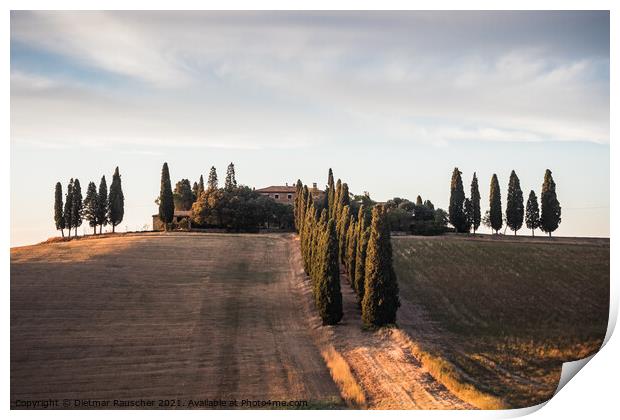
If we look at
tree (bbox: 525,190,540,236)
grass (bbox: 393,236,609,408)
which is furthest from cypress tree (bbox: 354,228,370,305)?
tree (bbox: 525,190,540,236)

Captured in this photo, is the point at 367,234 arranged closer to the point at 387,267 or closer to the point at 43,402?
the point at 387,267

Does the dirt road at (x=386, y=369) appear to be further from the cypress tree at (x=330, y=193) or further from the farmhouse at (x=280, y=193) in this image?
the farmhouse at (x=280, y=193)

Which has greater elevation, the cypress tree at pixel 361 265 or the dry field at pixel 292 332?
the cypress tree at pixel 361 265

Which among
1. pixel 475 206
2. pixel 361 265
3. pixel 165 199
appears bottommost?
pixel 361 265

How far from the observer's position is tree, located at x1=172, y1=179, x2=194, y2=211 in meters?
67.3

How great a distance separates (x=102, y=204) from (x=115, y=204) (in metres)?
1.34

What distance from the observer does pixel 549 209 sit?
27.5 metres

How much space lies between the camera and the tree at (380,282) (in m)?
20.9

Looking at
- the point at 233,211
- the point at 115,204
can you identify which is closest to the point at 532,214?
the point at 233,211

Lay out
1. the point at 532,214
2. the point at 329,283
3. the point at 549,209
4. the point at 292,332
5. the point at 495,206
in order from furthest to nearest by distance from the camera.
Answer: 1. the point at 495,206
2. the point at 532,214
3. the point at 549,209
4. the point at 329,283
5. the point at 292,332

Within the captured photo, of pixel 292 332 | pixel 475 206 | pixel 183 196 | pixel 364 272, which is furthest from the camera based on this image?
pixel 183 196

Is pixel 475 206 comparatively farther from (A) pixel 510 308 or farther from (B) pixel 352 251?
(A) pixel 510 308

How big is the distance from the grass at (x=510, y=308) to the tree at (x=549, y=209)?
1030 millimetres

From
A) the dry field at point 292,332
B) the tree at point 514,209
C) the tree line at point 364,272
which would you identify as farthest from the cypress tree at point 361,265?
the tree at point 514,209
